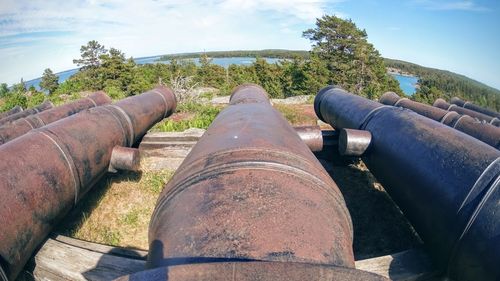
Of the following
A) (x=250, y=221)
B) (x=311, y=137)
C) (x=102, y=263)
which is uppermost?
(x=250, y=221)

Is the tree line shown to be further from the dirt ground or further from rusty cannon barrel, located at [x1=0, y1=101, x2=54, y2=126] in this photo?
the dirt ground

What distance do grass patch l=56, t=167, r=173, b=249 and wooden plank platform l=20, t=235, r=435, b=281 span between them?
1370mm

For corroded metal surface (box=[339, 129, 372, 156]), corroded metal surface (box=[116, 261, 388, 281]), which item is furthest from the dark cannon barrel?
corroded metal surface (box=[116, 261, 388, 281])

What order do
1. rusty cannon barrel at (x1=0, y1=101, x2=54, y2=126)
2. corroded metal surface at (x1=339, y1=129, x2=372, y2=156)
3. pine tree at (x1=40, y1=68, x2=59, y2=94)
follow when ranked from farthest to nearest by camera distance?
pine tree at (x1=40, y1=68, x2=59, y2=94) < rusty cannon barrel at (x1=0, y1=101, x2=54, y2=126) < corroded metal surface at (x1=339, y1=129, x2=372, y2=156)

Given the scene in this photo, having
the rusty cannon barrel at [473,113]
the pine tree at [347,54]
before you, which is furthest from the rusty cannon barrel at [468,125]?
the pine tree at [347,54]

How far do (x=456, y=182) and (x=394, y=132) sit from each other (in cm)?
129

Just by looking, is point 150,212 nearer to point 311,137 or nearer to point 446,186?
point 311,137

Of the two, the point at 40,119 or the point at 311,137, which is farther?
the point at 40,119

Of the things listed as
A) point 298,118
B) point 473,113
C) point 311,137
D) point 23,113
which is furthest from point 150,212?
point 473,113

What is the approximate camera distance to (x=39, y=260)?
3070 millimetres

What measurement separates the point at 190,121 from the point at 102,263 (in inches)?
230

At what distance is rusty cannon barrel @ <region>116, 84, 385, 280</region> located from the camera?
1.07 m

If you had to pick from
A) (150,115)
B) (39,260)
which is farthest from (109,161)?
(150,115)

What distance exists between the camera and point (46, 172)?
3.09 meters
